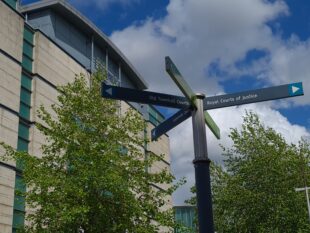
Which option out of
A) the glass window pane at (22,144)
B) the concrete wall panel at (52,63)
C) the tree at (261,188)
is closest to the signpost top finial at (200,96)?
the tree at (261,188)

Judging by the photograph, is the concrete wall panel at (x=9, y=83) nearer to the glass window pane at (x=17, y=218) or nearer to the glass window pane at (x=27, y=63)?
the glass window pane at (x=27, y=63)

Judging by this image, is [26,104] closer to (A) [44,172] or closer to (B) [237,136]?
(B) [237,136]

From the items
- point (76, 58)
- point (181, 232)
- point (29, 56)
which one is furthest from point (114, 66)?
point (181, 232)

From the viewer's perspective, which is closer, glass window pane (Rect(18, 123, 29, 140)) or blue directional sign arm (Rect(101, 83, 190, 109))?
blue directional sign arm (Rect(101, 83, 190, 109))

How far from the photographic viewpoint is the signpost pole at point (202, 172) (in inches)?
303

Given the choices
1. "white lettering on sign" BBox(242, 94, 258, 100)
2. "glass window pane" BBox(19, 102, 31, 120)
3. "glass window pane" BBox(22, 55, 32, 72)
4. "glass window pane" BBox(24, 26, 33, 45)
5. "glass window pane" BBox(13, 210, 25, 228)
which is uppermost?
"glass window pane" BBox(24, 26, 33, 45)

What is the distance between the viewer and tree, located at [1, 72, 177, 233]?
16.5 metres

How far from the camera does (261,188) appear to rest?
28156 mm

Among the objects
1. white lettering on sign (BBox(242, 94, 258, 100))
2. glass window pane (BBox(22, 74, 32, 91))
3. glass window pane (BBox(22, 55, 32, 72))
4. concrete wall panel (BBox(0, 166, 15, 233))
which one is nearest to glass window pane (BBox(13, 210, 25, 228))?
concrete wall panel (BBox(0, 166, 15, 233))

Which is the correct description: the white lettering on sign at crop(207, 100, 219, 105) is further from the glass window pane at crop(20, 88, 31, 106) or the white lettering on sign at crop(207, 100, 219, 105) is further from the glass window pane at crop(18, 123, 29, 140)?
the glass window pane at crop(20, 88, 31, 106)

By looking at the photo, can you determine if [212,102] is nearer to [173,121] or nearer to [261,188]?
[173,121]

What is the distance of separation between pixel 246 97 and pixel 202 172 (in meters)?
1.69

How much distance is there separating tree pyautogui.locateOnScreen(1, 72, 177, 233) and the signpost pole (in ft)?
27.3

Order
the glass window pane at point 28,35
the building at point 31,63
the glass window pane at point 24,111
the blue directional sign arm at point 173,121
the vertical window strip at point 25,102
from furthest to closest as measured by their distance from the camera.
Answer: the glass window pane at point 28,35 → the glass window pane at point 24,111 → the vertical window strip at point 25,102 → the building at point 31,63 → the blue directional sign arm at point 173,121
